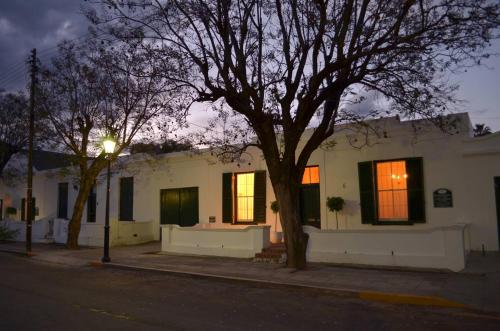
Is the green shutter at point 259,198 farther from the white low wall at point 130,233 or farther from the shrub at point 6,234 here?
the shrub at point 6,234

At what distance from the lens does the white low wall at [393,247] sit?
12.1 metres

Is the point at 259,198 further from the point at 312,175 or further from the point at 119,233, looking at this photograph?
the point at 119,233

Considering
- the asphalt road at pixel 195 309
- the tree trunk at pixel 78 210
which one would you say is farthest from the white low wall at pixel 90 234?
the asphalt road at pixel 195 309

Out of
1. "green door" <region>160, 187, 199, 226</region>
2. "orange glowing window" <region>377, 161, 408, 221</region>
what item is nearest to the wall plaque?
"orange glowing window" <region>377, 161, 408, 221</region>

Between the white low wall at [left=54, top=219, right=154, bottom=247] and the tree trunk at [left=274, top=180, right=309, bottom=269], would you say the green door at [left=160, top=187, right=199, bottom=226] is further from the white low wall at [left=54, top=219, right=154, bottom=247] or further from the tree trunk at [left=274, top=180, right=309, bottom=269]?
the tree trunk at [left=274, top=180, right=309, bottom=269]

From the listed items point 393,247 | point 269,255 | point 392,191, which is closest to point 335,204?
point 392,191

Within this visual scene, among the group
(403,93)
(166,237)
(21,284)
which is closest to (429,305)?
(403,93)

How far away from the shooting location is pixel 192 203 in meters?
21.3

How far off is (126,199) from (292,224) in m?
13.8

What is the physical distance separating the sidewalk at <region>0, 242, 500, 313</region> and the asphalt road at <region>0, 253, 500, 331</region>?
38cm

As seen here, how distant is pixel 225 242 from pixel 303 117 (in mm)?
6201

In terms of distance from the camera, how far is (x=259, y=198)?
18.5 metres

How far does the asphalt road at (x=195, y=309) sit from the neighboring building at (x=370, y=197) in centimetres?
378

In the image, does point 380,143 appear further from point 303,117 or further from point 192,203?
point 192,203
